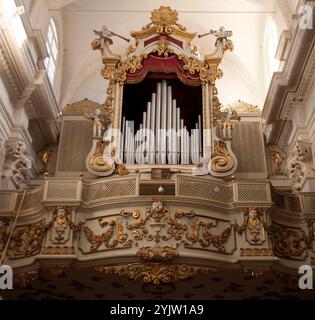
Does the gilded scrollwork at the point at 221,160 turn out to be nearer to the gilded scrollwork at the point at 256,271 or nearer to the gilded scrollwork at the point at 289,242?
the gilded scrollwork at the point at 289,242

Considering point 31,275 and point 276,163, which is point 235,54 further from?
point 31,275

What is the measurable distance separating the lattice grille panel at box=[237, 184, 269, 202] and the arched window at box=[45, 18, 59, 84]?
7.15m

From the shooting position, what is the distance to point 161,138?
1049 cm

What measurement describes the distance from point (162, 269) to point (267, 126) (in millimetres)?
5566

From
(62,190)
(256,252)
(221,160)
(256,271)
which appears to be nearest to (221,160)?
(221,160)

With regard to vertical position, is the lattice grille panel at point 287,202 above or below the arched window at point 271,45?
below

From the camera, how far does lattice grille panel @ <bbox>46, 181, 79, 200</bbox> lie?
8.71 m

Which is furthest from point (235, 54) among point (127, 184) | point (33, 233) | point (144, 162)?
point (33, 233)

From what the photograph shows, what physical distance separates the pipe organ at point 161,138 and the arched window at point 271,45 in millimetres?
4053

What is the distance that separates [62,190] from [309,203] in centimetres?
428

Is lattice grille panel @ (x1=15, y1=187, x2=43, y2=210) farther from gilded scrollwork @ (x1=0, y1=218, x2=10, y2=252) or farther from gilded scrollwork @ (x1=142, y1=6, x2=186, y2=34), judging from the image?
gilded scrollwork @ (x1=142, y1=6, x2=186, y2=34)

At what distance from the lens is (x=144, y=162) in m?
10.1

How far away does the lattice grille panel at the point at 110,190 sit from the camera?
869cm

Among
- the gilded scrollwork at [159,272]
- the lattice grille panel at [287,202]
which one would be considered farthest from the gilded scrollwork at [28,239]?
the lattice grille panel at [287,202]
